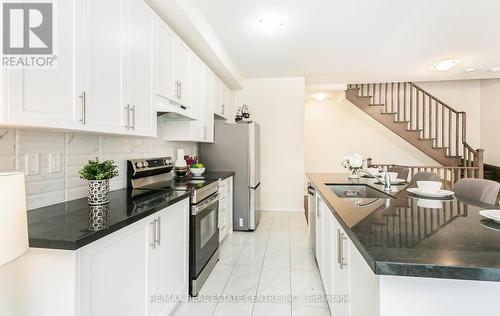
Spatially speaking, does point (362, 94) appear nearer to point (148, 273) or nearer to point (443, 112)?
point (443, 112)

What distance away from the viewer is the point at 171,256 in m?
1.69

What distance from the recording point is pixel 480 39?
328 centimetres

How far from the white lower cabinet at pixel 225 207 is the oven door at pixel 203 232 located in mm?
506

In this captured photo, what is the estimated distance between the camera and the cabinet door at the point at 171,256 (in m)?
1.54

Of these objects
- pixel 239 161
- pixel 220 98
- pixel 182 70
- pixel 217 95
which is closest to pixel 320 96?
pixel 220 98

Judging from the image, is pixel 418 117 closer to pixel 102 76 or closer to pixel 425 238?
pixel 425 238

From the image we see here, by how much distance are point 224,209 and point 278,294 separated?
141cm

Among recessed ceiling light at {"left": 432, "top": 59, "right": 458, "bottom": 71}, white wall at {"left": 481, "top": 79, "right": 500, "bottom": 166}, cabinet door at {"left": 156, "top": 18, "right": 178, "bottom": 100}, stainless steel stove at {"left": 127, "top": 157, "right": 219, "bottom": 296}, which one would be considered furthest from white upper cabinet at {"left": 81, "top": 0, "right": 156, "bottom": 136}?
white wall at {"left": 481, "top": 79, "right": 500, "bottom": 166}

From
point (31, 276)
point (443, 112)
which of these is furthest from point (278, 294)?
point (443, 112)

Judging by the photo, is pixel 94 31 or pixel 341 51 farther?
pixel 341 51

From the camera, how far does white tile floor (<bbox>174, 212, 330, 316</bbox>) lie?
1.86m

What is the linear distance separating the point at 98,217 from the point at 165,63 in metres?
1.50

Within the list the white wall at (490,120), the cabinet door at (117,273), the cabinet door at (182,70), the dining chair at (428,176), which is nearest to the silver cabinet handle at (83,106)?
the cabinet door at (117,273)

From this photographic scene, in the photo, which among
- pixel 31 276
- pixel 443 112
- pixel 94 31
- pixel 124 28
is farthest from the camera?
pixel 443 112
